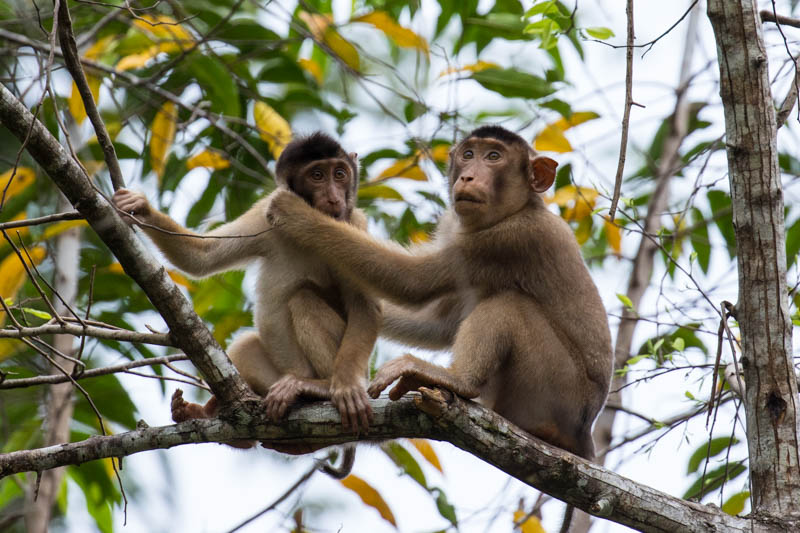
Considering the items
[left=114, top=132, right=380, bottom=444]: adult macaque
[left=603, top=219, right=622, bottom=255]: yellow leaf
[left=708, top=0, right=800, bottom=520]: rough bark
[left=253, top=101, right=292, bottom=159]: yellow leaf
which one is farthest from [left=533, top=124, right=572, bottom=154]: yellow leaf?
[left=708, top=0, right=800, bottom=520]: rough bark

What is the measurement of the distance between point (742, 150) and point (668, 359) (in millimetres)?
2478

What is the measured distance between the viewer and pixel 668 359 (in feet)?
22.7

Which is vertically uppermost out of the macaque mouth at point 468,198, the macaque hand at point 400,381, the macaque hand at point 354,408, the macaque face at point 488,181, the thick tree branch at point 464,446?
the macaque face at point 488,181

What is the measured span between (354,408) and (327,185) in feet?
6.56

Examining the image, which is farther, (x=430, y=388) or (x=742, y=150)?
(x=430, y=388)

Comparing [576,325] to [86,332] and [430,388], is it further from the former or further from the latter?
[86,332]

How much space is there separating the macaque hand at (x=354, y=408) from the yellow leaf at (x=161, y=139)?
14.6 feet

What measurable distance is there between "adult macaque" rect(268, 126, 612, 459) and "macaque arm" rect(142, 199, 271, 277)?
1.13 feet

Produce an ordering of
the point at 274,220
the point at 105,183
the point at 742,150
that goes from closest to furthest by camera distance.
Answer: the point at 742,150 → the point at 274,220 → the point at 105,183

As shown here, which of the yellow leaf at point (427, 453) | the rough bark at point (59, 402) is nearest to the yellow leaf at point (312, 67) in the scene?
the rough bark at point (59, 402)

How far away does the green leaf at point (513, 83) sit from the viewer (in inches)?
349

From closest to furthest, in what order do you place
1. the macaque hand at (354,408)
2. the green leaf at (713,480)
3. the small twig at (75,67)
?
1. the small twig at (75,67)
2. the macaque hand at (354,408)
3. the green leaf at (713,480)

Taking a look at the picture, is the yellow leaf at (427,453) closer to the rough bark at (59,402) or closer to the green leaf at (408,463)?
the green leaf at (408,463)


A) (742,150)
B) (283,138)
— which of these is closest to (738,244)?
(742,150)
